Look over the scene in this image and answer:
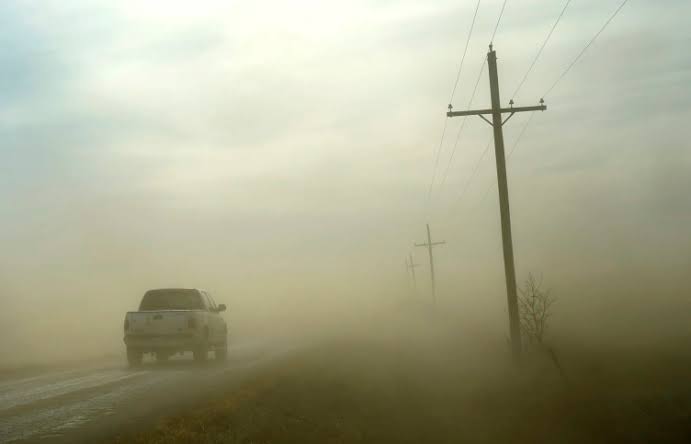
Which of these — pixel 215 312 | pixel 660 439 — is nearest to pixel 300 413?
pixel 660 439

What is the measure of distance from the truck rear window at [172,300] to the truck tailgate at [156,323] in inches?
85.1

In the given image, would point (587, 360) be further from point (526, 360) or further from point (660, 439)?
point (660, 439)

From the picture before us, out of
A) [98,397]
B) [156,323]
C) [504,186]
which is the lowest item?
[98,397]

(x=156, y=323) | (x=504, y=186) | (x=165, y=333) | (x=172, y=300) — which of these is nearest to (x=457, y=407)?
(x=504, y=186)

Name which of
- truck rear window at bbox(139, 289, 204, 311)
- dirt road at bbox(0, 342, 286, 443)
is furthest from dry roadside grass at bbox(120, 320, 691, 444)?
truck rear window at bbox(139, 289, 204, 311)

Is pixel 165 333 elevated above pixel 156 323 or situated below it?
below

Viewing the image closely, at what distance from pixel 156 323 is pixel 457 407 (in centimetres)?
1168

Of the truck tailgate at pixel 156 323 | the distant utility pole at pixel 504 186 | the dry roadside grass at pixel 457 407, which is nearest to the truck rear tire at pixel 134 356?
the truck tailgate at pixel 156 323

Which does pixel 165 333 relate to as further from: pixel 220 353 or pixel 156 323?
pixel 220 353

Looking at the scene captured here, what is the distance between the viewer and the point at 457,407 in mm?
16125

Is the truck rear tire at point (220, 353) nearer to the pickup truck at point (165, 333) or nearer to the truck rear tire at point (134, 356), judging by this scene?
the pickup truck at point (165, 333)

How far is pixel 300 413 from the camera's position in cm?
1420

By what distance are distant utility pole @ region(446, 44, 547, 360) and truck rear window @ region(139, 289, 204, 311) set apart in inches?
402

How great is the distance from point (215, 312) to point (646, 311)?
29658 millimetres
